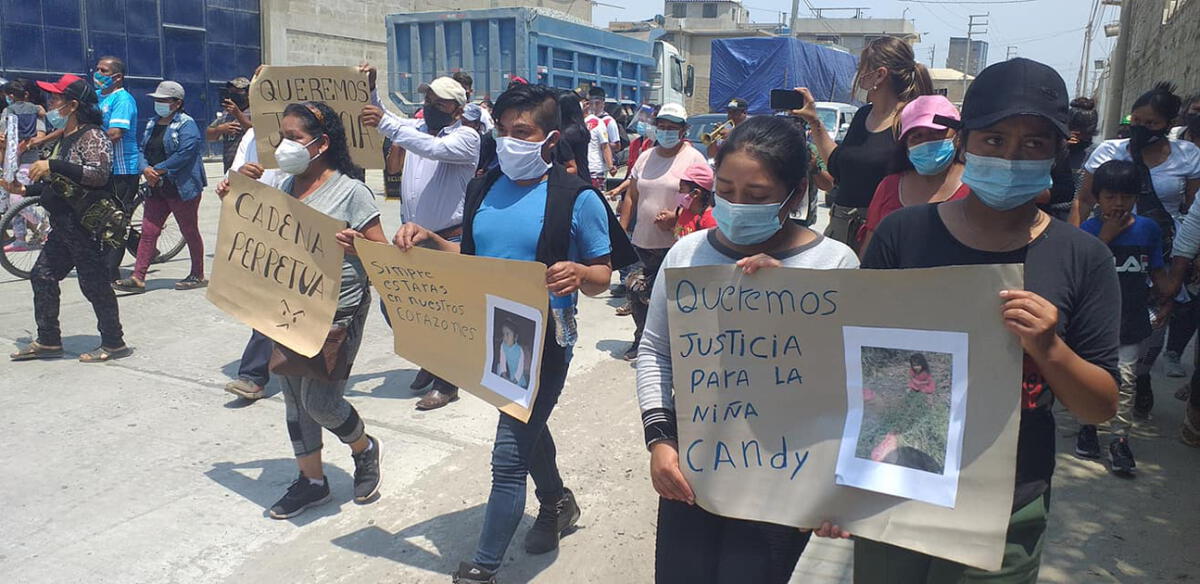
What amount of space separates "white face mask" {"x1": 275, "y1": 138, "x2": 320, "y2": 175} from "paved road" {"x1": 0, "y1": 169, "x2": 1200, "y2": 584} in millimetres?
1554

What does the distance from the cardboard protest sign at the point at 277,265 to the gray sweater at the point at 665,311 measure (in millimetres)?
1835

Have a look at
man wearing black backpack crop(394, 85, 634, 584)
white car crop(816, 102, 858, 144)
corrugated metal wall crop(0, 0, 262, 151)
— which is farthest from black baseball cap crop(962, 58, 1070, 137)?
corrugated metal wall crop(0, 0, 262, 151)

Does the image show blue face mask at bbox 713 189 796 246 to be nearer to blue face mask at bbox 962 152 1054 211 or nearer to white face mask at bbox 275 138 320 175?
blue face mask at bbox 962 152 1054 211

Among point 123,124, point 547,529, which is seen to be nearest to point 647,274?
point 547,529

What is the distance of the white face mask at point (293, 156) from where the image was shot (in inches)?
154

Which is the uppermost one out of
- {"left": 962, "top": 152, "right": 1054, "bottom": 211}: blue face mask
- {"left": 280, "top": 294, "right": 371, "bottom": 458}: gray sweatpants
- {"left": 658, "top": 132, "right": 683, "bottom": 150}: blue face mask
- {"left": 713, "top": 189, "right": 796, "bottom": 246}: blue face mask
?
{"left": 962, "top": 152, "right": 1054, "bottom": 211}: blue face mask

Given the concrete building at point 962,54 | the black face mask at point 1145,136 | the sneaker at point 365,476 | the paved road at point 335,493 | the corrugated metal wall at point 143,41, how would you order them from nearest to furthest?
the paved road at point 335,493, the sneaker at point 365,476, the black face mask at point 1145,136, the corrugated metal wall at point 143,41, the concrete building at point 962,54

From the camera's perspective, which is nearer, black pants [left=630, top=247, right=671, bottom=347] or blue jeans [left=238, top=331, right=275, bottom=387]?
blue jeans [left=238, top=331, right=275, bottom=387]

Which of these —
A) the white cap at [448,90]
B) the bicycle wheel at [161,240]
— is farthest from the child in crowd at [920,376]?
the bicycle wheel at [161,240]

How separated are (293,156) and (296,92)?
1532mm

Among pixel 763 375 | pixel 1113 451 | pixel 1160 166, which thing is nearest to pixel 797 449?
pixel 763 375

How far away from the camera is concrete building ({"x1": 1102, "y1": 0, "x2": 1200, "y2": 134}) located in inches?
461

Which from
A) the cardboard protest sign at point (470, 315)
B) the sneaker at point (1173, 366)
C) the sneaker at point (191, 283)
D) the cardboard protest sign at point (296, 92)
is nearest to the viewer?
the cardboard protest sign at point (470, 315)

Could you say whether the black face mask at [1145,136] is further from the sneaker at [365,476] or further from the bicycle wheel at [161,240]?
the bicycle wheel at [161,240]
